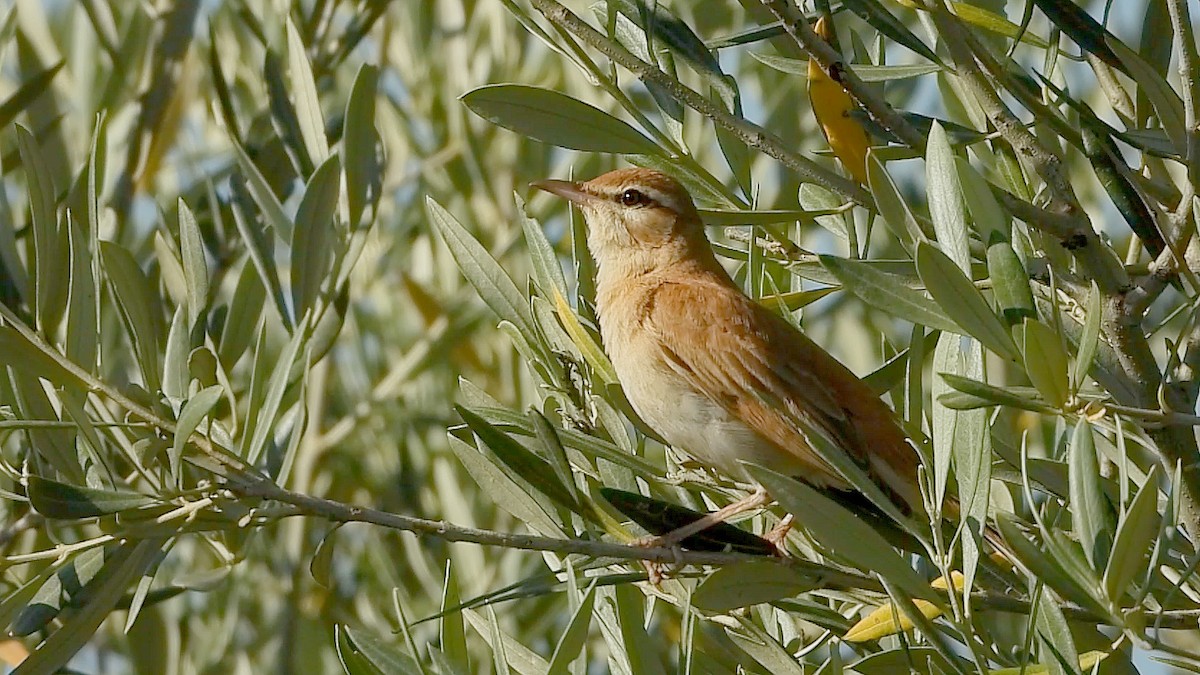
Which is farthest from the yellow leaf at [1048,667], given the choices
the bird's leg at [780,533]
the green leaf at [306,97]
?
the green leaf at [306,97]

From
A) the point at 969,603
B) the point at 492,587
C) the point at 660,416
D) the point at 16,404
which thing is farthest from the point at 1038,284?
the point at 492,587

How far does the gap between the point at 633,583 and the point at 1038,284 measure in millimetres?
671

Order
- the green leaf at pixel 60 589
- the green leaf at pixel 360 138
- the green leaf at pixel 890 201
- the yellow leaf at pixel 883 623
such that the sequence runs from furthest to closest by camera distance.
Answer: the green leaf at pixel 360 138
the green leaf at pixel 60 589
the yellow leaf at pixel 883 623
the green leaf at pixel 890 201

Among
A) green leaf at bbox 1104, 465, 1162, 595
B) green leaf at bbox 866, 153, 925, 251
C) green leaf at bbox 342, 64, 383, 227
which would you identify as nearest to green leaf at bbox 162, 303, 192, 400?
green leaf at bbox 342, 64, 383, 227

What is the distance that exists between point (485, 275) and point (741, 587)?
73cm

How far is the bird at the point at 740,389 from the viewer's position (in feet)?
9.86

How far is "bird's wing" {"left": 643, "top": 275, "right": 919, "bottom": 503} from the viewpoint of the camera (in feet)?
9.91

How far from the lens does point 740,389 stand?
10.5ft

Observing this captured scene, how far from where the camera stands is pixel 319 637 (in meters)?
4.41

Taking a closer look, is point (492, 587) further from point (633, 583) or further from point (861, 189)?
point (861, 189)

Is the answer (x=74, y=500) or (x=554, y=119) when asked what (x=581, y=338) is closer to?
(x=554, y=119)

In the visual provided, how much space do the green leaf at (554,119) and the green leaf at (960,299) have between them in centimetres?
65

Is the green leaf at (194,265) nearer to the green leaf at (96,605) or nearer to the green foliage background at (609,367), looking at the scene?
the green foliage background at (609,367)

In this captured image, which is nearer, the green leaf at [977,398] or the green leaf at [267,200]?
the green leaf at [977,398]
